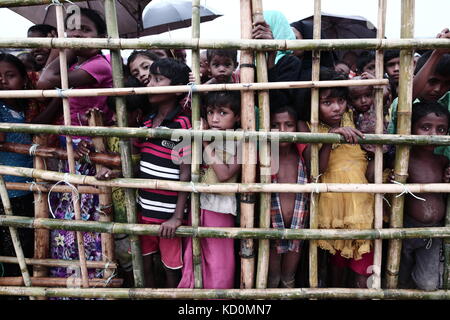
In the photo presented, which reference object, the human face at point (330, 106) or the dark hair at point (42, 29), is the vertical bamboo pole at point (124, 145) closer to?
the human face at point (330, 106)

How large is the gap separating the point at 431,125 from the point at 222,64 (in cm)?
129

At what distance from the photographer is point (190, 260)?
1889 mm

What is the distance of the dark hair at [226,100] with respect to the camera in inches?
67.7

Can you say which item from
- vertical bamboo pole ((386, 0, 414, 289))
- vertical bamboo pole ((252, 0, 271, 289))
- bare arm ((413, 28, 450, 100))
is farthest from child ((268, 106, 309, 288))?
bare arm ((413, 28, 450, 100))

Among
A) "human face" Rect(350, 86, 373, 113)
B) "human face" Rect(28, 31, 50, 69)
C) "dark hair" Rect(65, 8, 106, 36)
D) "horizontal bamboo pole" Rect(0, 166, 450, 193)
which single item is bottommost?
"horizontal bamboo pole" Rect(0, 166, 450, 193)

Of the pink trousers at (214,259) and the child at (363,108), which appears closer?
the pink trousers at (214,259)

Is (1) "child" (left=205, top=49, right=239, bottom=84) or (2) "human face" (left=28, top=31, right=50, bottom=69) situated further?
(2) "human face" (left=28, top=31, right=50, bottom=69)

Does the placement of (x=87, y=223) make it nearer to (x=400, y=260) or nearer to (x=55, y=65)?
(x=55, y=65)

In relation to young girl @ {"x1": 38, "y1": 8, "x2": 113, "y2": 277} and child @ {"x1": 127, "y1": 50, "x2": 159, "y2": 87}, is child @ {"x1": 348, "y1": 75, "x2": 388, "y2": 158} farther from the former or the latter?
young girl @ {"x1": 38, "y1": 8, "x2": 113, "y2": 277}

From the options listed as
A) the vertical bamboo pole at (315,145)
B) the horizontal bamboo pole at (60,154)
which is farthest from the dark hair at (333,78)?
the horizontal bamboo pole at (60,154)

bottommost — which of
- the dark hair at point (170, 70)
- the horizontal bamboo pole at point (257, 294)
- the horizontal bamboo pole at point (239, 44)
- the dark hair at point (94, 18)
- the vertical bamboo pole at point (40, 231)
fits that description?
the horizontal bamboo pole at point (257, 294)

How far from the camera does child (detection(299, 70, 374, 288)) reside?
69.1 inches

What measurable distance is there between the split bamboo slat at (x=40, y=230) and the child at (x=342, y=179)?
159 cm

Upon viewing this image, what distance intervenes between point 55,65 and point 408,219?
231 cm
